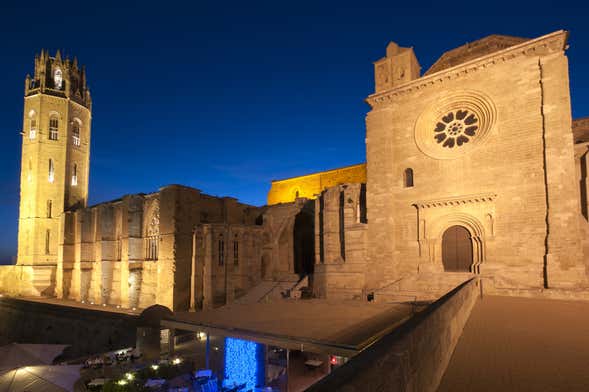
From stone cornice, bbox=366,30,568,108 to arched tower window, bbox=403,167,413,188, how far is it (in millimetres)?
4517

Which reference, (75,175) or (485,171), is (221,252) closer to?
(485,171)

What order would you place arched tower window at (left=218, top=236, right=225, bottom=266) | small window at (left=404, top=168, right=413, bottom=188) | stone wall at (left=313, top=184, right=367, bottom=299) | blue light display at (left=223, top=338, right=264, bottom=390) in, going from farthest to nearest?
arched tower window at (left=218, top=236, right=225, bottom=266), stone wall at (left=313, top=184, right=367, bottom=299), small window at (left=404, top=168, right=413, bottom=188), blue light display at (left=223, top=338, right=264, bottom=390)

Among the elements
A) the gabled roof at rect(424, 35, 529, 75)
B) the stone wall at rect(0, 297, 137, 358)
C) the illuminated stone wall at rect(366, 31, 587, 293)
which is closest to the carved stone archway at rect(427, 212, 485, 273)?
the illuminated stone wall at rect(366, 31, 587, 293)

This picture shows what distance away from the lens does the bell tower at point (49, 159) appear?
3934 cm

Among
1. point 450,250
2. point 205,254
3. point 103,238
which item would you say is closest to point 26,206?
point 103,238

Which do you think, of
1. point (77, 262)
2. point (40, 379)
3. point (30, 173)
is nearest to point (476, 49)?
point (40, 379)

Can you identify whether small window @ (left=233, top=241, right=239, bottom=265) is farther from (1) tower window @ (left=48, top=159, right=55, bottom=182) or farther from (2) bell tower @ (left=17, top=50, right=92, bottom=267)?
(1) tower window @ (left=48, top=159, right=55, bottom=182)

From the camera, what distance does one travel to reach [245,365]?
12.7m

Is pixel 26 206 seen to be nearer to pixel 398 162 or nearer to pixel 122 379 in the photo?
pixel 122 379

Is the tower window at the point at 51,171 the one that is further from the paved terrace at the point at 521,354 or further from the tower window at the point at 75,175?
the paved terrace at the point at 521,354

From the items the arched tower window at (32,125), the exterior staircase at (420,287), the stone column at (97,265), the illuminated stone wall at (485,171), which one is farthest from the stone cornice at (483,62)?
the arched tower window at (32,125)

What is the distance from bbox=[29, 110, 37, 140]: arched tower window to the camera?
40.1 meters

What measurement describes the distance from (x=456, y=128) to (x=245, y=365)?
53.0 ft

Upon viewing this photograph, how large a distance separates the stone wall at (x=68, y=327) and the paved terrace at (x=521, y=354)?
20376 mm
